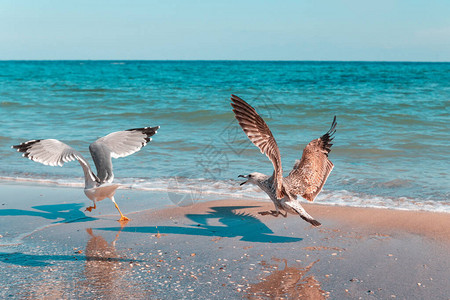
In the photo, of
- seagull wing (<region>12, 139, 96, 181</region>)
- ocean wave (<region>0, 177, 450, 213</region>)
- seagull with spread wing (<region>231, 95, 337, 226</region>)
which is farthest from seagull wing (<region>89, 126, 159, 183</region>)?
seagull with spread wing (<region>231, 95, 337, 226</region>)

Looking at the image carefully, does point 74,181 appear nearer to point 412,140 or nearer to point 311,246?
point 311,246

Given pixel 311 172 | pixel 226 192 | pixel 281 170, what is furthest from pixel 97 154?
pixel 311 172

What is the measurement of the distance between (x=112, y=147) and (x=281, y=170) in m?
2.18

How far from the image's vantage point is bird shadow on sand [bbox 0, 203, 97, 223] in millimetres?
5289

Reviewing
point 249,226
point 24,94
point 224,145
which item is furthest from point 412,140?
point 24,94

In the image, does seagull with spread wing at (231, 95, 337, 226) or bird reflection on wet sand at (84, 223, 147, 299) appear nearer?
bird reflection on wet sand at (84, 223, 147, 299)

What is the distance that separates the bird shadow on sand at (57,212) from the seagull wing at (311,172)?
85.6 inches

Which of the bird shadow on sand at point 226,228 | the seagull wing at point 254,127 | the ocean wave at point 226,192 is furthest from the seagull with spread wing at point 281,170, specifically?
the ocean wave at point 226,192

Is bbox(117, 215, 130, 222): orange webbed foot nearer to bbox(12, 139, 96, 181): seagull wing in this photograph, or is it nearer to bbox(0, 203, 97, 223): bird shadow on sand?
bbox(0, 203, 97, 223): bird shadow on sand

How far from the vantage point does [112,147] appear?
18.8ft

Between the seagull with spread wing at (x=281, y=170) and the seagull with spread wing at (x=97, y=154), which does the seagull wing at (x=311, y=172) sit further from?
the seagull with spread wing at (x=97, y=154)

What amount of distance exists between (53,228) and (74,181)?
7.46 ft

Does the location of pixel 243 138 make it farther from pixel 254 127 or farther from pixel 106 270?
pixel 106 270

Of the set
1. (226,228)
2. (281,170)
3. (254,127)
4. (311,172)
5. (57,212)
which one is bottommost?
(57,212)
